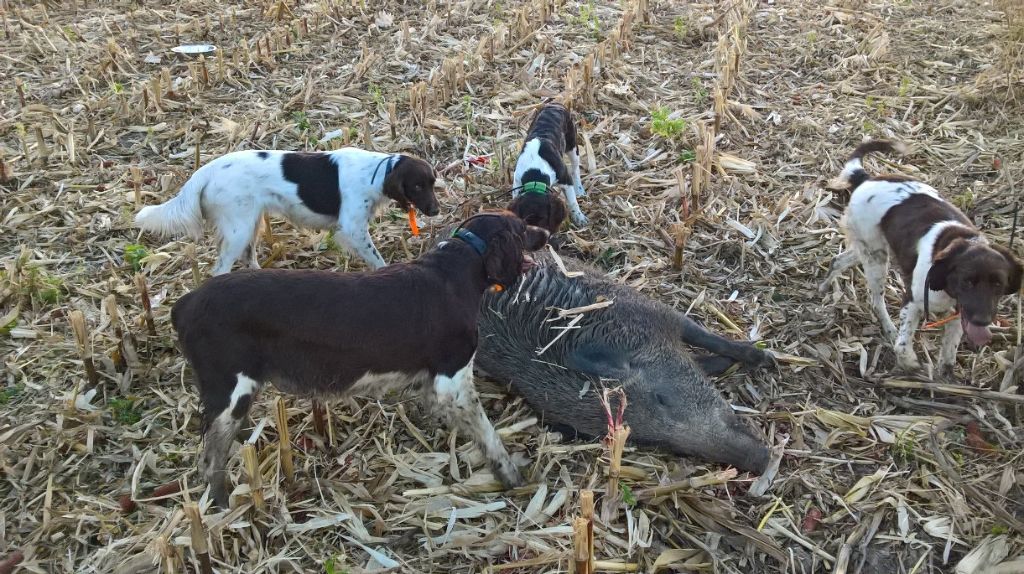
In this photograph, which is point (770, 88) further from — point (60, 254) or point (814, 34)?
point (60, 254)

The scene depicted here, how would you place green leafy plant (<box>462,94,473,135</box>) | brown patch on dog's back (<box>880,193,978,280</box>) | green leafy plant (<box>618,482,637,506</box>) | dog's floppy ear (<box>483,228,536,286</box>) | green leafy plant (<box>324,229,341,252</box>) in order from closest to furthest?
green leafy plant (<box>618,482,637,506</box>) < dog's floppy ear (<box>483,228,536,286</box>) < brown patch on dog's back (<box>880,193,978,280</box>) < green leafy plant (<box>324,229,341,252</box>) < green leafy plant (<box>462,94,473,135</box>)

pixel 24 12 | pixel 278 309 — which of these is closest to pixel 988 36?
pixel 278 309

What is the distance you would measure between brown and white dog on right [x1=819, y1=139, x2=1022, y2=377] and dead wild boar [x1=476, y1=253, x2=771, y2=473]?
41.2 inches

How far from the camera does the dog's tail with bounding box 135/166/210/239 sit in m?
5.72

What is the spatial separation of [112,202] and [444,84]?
3831 millimetres

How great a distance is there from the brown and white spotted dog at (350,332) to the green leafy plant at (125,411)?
1070 millimetres

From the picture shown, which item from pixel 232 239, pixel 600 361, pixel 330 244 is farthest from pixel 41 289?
pixel 600 361

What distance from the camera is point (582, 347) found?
5.32m

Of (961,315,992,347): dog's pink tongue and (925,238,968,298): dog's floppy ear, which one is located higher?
(925,238,968,298): dog's floppy ear

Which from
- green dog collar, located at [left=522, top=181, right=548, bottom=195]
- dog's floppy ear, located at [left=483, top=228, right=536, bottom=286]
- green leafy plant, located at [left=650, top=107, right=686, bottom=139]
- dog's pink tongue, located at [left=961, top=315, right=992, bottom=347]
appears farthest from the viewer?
green leafy plant, located at [left=650, top=107, right=686, bottom=139]

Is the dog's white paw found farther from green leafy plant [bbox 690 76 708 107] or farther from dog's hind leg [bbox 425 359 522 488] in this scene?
green leafy plant [bbox 690 76 708 107]

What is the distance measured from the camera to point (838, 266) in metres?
5.91

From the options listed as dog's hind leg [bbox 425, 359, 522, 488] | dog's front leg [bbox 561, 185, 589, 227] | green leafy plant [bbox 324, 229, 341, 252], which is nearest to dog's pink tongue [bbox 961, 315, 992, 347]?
dog's hind leg [bbox 425, 359, 522, 488]

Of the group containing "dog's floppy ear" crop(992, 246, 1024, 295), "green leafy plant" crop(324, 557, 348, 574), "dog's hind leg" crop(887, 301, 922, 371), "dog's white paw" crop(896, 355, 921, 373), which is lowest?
"green leafy plant" crop(324, 557, 348, 574)
